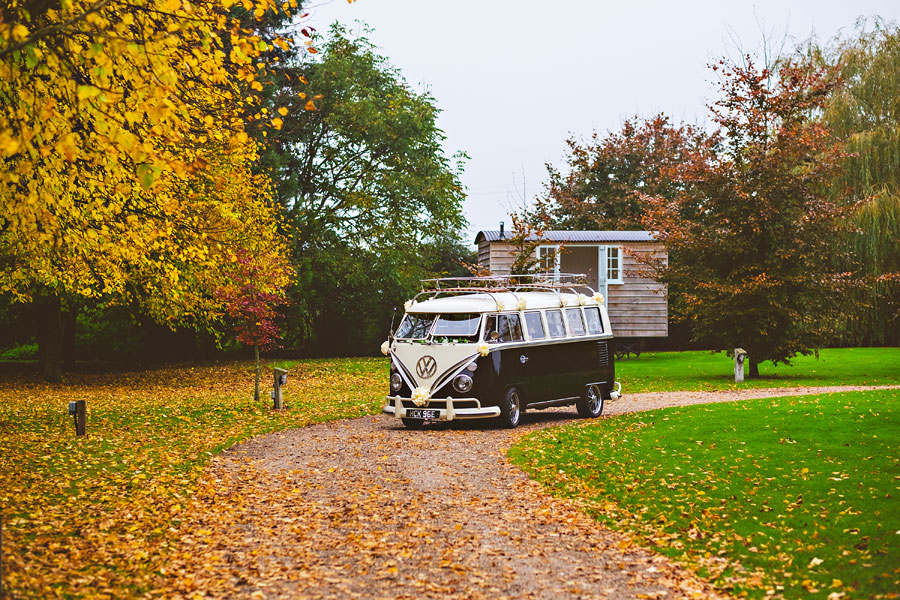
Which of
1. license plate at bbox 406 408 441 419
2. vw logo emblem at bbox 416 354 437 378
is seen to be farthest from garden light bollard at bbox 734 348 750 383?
license plate at bbox 406 408 441 419

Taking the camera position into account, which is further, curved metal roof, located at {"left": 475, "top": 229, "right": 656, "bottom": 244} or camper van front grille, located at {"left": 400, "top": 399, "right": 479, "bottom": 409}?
curved metal roof, located at {"left": 475, "top": 229, "right": 656, "bottom": 244}

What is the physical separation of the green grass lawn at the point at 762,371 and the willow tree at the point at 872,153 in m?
1.78

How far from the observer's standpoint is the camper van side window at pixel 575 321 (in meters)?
18.7

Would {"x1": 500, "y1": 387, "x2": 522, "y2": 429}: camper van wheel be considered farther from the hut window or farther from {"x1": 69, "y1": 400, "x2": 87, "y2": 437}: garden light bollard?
the hut window

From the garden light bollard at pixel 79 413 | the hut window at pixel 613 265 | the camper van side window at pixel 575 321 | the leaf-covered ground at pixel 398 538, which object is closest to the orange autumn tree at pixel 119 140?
the garden light bollard at pixel 79 413

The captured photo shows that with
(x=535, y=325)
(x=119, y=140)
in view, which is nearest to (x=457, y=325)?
(x=535, y=325)

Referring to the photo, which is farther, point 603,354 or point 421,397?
point 603,354

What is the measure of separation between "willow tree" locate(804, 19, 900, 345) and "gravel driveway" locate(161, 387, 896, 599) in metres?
24.9

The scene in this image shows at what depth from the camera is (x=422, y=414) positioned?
54.2 feet

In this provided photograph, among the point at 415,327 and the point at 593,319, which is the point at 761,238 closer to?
the point at 593,319

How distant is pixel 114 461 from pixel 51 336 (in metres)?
18.1

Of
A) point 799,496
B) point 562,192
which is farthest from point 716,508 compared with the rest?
point 562,192

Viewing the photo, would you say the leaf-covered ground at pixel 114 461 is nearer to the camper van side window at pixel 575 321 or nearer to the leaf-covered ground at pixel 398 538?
the leaf-covered ground at pixel 398 538

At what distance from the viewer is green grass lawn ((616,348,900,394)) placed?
2559 cm
